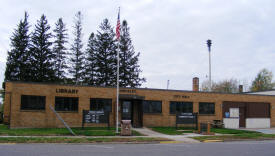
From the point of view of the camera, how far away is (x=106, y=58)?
158 feet

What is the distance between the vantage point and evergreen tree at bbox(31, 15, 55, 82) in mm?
44719

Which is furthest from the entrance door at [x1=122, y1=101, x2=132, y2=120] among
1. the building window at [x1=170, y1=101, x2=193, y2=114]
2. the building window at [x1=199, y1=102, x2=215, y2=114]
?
the building window at [x1=199, y1=102, x2=215, y2=114]

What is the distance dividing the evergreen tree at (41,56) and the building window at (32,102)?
22303 mm

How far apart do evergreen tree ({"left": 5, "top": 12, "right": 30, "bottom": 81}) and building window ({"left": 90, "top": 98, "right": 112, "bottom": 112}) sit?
2270 cm

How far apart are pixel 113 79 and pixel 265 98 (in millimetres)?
23551

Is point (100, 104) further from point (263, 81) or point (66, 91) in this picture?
point (263, 81)

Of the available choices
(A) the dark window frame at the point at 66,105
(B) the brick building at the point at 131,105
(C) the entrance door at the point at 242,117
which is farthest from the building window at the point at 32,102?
(C) the entrance door at the point at 242,117

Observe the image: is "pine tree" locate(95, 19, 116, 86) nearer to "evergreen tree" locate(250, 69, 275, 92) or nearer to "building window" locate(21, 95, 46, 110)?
"building window" locate(21, 95, 46, 110)

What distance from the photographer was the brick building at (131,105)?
23.2 m

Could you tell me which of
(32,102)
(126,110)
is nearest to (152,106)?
(126,110)

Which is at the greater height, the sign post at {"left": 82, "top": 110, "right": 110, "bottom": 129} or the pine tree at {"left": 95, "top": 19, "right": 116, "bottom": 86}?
the pine tree at {"left": 95, "top": 19, "right": 116, "bottom": 86}

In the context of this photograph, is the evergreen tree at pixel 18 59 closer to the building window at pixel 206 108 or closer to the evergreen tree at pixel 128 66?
the evergreen tree at pixel 128 66

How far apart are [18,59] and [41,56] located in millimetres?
3380

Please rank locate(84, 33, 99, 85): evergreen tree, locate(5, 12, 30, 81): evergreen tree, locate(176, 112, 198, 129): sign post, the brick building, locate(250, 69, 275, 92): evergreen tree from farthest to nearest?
1. locate(250, 69, 275, 92): evergreen tree
2. locate(84, 33, 99, 85): evergreen tree
3. locate(5, 12, 30, 81): evergreen tree
4. locate(176, 112, 198, 129): sign post
5. the brick building
